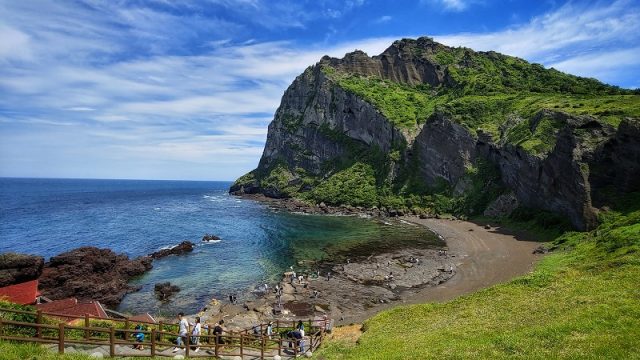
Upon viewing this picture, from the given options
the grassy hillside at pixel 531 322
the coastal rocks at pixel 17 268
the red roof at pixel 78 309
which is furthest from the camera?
the coastal rocks at pixel 17 268

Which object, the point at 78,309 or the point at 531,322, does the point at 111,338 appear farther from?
the point at 531,322

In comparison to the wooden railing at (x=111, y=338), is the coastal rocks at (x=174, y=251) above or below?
below

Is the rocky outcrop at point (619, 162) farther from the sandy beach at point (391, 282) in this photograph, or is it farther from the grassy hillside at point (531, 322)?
the grassy hillside at point (531, 322)

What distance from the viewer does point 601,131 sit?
65000mm

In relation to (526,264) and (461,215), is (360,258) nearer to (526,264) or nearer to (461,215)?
(526,264)

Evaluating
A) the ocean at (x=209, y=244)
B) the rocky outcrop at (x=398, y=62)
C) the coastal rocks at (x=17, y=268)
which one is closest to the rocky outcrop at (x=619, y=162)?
the ocean at (x=209, y=244)

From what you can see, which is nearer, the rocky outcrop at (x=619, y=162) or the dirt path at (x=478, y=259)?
the dirt path at (x=478, y=259)

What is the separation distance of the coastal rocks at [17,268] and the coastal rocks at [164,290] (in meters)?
15.9

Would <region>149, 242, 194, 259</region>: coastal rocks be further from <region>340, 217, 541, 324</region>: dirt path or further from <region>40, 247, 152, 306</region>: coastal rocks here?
<region>340, 217, 541, 324</region>: dirt path

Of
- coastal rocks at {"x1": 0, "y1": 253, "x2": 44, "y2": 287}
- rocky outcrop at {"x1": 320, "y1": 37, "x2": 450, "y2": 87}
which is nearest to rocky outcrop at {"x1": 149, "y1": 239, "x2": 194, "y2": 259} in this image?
coastal rocks at {"x1": 0, "y1": 253, "x2": 44, "y2": 287}

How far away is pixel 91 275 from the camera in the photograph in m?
53.8

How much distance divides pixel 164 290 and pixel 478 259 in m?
44.8

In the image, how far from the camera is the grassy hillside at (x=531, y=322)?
49.9 ft

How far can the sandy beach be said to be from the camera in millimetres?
40812
